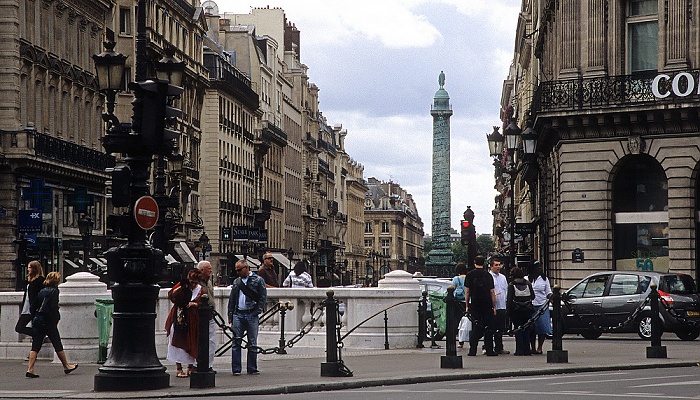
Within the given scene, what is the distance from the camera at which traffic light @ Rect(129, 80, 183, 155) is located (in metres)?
20.4

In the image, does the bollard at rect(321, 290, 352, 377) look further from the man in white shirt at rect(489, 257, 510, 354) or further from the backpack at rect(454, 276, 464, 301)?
the backpack at rect(454, 276, 464, 301)

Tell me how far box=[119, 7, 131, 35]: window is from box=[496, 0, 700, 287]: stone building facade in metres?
33.1

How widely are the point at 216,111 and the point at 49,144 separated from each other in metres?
46.2

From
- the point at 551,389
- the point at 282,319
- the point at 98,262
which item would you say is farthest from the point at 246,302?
the point at 98,262

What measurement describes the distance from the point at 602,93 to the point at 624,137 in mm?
1593

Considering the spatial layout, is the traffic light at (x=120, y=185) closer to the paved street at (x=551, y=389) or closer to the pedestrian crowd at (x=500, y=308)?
the paved street at (x=551, y=389)

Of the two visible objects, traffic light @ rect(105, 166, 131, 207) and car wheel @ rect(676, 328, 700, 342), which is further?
car wheel @ rect(676, 328, 700, 342)

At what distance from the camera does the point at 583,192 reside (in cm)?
4772

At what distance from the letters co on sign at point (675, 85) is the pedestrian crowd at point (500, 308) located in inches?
624

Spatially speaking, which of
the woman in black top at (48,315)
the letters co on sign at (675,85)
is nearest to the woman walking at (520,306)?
the woman in black top at (48,315)

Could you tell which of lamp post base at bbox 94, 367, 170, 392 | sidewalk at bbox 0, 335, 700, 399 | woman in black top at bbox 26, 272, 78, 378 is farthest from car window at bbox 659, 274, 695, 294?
lamp post base at bbox 94, 367, 170, 392

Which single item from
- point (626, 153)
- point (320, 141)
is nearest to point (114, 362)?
point (626, 153)

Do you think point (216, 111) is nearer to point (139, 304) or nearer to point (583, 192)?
Result: point (583, 192)

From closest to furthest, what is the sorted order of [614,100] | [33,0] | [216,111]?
[614,100], [33,0], [216,111]
